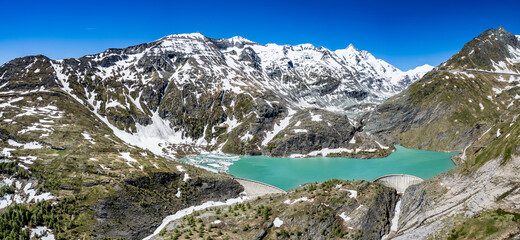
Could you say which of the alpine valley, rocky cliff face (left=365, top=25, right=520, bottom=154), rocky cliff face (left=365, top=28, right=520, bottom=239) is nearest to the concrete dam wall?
the alpine valley

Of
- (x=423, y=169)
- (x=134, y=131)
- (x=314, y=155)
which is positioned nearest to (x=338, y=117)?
(x=314, y=155)

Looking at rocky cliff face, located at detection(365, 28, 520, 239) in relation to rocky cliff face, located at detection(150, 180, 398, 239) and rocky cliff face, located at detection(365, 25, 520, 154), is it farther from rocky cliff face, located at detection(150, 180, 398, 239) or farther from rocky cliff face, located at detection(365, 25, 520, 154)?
rocky cliff face, located at detection(150, 180, 398, 239)

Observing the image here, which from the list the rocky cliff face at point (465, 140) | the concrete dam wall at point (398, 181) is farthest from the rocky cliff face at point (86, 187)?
the rocky cliff face at point (465, 140)

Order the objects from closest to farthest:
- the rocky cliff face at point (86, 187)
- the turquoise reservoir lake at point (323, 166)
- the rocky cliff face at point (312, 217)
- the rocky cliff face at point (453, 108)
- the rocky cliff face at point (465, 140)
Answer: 1. the rocky cliff face at point (465, 140)
2. the rocky cliff face at point (312, 217)
3. the rocky cliff face at point (86, 187)
4. the turquoise reservoir lake at point (323, 166)
5. the rocky cliff face at point (453, 108)

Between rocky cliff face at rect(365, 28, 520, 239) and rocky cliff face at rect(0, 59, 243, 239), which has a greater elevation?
rocky cliff face at rect(365, 28, 520, 239)

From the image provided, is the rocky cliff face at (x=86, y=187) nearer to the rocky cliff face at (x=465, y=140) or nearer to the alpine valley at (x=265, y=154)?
the alpine valley at (x=265, y=154)

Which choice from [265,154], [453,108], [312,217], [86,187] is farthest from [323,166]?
[86,187]

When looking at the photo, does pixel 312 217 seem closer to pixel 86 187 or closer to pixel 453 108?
pixel 86 187

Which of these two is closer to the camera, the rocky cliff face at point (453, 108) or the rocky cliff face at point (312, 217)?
the rocky cliff face at point (312, 217)
